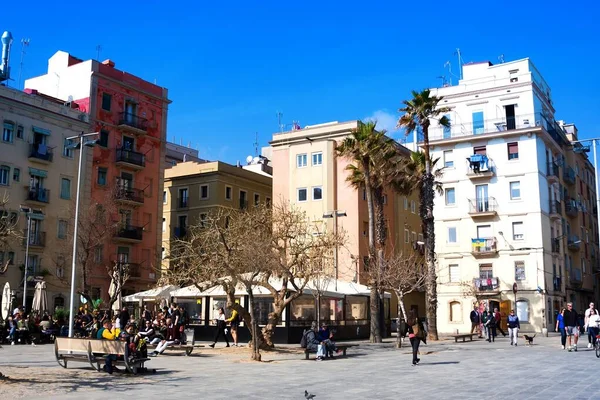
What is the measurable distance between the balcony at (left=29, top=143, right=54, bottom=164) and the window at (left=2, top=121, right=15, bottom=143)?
156 centimetres

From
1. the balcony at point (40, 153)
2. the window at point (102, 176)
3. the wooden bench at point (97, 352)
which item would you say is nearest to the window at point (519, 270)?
the window at point (102, 176)

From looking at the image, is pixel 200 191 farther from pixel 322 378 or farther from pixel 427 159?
pixel 322 378

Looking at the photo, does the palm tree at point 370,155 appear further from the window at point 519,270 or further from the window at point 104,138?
the window at point 104,138

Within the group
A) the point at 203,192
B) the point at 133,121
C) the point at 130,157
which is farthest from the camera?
the point at 203,192

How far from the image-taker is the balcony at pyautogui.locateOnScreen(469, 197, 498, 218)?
50.0m

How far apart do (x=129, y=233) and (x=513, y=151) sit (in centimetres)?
3092

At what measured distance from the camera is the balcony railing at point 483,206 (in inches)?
1971

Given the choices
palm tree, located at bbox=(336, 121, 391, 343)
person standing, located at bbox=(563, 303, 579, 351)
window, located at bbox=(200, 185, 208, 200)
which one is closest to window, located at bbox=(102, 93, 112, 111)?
window, located at bbox=(200, 185, 208, 200)

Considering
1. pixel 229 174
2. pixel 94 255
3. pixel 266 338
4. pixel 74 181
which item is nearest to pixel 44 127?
pixel 74 181

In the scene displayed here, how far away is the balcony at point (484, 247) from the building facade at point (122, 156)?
25133 millimetres

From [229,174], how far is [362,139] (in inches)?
1124

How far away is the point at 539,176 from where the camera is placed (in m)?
49.2

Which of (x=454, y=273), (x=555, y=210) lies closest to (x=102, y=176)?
(x=454, y=273)

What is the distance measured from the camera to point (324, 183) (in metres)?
53.6
